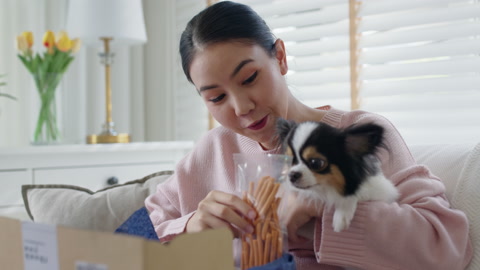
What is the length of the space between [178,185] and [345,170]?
0.61 m

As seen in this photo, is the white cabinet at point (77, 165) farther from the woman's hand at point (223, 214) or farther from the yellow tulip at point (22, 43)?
the woman's hand at point (223, 214)

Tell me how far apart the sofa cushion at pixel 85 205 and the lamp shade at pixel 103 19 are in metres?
1.12

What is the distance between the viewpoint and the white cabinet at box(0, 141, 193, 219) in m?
2.22

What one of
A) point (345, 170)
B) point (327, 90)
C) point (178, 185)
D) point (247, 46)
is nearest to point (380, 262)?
point (345, 170)

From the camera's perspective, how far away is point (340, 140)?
88 centimetres

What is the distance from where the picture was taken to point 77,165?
8.02 ft

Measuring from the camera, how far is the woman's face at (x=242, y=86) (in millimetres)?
1113

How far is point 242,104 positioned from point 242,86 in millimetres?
39

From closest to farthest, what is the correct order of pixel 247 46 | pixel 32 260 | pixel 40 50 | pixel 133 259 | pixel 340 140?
pixel 133 259, pixel 32 260, pixel 340 140, pixel 247 46, pixel 40 50

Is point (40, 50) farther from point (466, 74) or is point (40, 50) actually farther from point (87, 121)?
point (466, 74)

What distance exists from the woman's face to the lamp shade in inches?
61.3

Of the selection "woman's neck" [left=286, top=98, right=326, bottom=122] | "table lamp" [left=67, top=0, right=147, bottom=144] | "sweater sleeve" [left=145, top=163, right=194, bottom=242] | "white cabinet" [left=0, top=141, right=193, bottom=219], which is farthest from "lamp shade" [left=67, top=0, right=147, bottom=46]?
"woman's neck" [left=286, top=98, right=326, bottom=122]

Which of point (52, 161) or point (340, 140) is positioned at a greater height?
point (340, 140)

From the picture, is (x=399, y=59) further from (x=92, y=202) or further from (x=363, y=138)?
(x=363, y=138)
